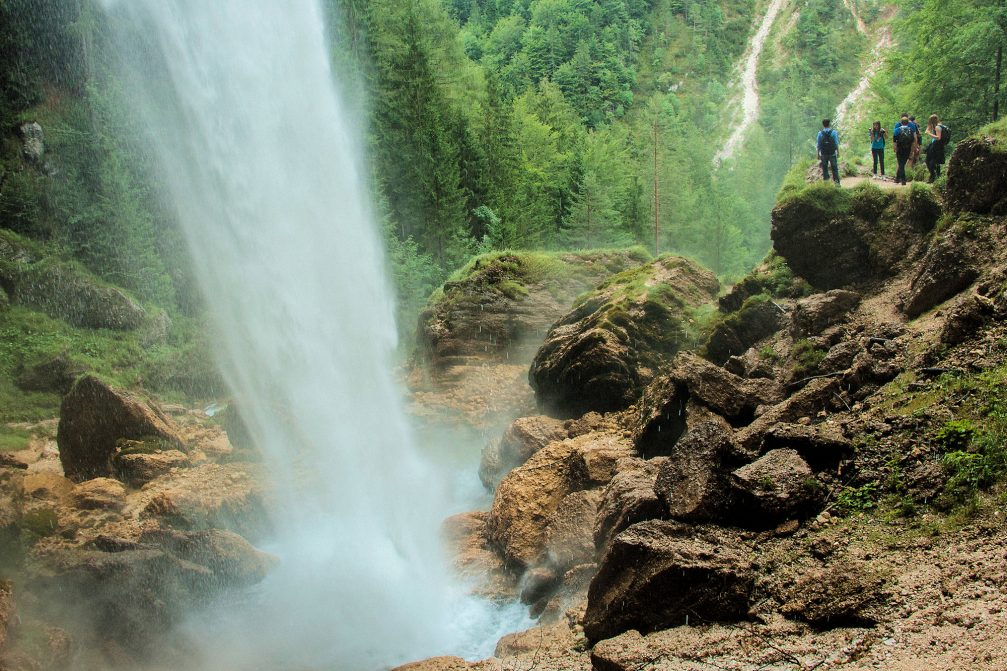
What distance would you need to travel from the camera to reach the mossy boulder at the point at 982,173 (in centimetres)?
1121

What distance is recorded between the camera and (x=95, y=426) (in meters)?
18.5

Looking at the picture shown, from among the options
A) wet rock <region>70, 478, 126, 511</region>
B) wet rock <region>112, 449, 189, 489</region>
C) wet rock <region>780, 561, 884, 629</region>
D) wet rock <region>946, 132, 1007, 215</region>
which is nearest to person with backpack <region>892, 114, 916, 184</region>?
wet rock <region>946, 132, 1007, 215</region>

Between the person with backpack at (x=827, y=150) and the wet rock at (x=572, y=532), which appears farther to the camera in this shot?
the person with backpack at (x=827, y=150)

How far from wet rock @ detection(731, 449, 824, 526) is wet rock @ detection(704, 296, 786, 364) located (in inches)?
272

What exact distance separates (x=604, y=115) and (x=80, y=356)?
232 feet

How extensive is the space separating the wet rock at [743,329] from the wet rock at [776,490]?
691 centimetres

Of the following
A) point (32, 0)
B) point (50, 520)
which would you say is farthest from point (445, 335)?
point (32, 0)

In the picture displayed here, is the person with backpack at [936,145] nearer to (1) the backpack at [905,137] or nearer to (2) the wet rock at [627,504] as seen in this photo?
(1) the backpack at [905,137]

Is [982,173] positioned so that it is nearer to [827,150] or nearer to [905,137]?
[905,137]

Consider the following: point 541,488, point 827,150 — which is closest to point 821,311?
point 827,150

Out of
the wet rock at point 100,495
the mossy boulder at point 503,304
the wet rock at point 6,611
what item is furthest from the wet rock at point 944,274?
the wet rock at point 100,495

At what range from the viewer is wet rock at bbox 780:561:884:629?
668 cm

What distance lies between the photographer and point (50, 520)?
622 inches

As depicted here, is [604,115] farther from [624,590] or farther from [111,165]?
[624,590]
